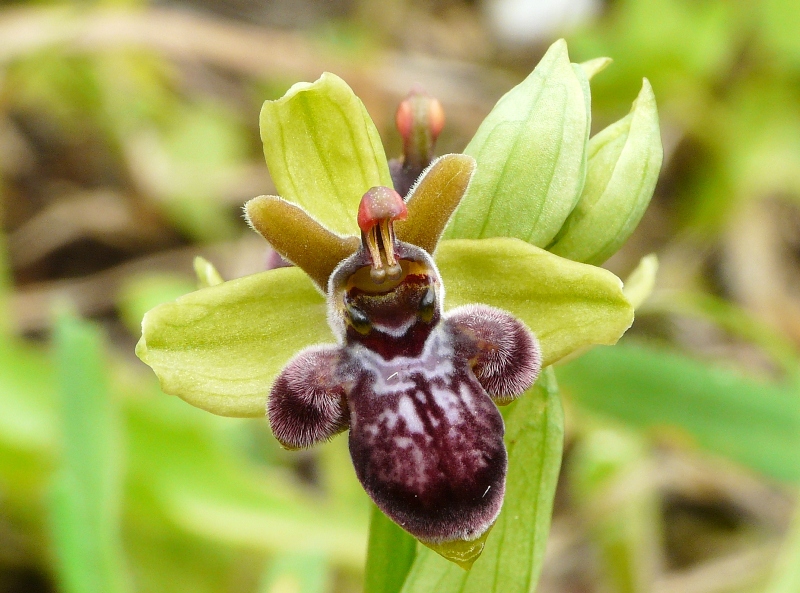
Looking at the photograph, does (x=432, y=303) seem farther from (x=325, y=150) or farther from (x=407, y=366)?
(x=325, y=150)

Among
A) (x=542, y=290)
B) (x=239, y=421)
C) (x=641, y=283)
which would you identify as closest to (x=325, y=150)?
(x=542, y=290)

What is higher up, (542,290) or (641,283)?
(542,290)

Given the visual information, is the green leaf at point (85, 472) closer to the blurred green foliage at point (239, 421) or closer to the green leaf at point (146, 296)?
the blurred green foliage at point (239, 421)

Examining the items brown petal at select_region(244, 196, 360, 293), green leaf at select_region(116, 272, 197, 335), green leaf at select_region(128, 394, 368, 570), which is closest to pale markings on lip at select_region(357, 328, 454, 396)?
brown petal at select_region(244, 196, 360, 293)

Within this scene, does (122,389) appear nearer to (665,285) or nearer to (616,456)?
(616,456)

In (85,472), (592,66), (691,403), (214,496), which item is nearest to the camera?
(592,66)

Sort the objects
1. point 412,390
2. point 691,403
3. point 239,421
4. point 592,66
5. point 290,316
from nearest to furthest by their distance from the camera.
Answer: point 412,390 → point 290,316 → point 592,66 → point 691,403 → point 239,421
